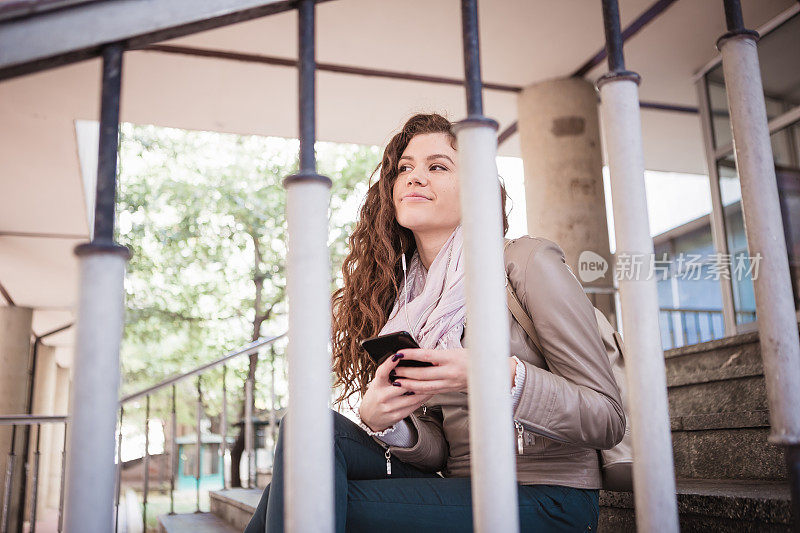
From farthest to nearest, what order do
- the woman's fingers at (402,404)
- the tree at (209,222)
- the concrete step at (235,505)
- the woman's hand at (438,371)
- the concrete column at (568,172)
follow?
the tree at (209,222)
the concrete column at (568,172)
the concrete step at (235,505)
the woman's fingers at (402,404)
the woman's hand at (438,371)

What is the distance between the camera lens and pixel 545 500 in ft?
4.59

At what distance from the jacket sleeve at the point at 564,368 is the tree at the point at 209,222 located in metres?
8.99

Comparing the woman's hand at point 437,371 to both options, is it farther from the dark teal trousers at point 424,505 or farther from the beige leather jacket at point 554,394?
the dark teal trousers at point 424,505

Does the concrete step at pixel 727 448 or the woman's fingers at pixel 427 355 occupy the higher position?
the woman's fingers at pixel 427 355

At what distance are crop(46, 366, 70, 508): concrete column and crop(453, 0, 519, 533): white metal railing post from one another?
1314 centimetres

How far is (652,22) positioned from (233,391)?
1245 centimetres

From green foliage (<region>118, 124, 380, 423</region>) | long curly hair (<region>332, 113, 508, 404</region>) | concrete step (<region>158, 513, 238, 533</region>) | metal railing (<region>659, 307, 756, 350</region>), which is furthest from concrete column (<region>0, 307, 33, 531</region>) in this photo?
metal railing (<region>659, 307, 756, 350</region>)

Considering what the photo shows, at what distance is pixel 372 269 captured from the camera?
217 centimetres

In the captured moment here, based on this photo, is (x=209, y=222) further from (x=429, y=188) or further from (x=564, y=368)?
(x=564, y=368)

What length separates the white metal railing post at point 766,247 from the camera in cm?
80

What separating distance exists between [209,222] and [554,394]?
1008 centimetres

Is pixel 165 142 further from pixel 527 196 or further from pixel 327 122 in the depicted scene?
pixel 527 196

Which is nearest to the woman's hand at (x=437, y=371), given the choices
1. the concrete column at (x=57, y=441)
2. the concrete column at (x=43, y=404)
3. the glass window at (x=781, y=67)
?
the glass window at (x=781, y=67)

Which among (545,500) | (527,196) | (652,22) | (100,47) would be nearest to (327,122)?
(527,196)
